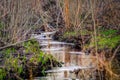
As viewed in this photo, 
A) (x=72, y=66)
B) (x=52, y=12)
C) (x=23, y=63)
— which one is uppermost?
(x=52, y=12)

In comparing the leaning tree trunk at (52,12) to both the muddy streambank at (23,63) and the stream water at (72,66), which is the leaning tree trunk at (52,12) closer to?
the stream water at (72,66)

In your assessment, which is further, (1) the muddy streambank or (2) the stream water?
(2) the stream water

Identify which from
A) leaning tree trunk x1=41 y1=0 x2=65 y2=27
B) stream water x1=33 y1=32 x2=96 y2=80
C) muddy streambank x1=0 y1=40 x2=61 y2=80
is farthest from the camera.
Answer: leaning tree trunk x1=41 y1=0 x2=65 y2=27

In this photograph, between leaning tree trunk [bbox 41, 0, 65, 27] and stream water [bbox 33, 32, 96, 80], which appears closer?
stream water [bbox 33, 32, 96, 80]

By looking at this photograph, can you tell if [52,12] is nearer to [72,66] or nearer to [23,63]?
[72,66]

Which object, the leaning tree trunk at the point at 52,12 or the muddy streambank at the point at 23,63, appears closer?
the muddy streambank at the point at 23,63

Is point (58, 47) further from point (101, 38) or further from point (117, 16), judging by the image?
point (117, 16)

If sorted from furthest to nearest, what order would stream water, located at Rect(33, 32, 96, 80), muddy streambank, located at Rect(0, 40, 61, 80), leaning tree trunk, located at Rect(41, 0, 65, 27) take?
leaning tree trunk, located at Rect(41, 0, 65, 27), stream water, located at Rect(33, 32, 96, 80), muddy streambank, located at Rect(0, 40, 61, 80)

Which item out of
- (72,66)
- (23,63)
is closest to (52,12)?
(72,66)

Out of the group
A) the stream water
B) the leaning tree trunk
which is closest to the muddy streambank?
the stream water

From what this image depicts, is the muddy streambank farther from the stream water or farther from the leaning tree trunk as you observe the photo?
the leaning tree trunk

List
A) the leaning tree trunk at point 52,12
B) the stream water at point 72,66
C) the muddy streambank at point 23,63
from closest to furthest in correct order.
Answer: the muddy streambank at point 23,63 → the stream water at point 72,66 → the leaning tree trunk at point 52,12

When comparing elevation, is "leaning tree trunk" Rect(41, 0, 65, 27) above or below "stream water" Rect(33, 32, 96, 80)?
above

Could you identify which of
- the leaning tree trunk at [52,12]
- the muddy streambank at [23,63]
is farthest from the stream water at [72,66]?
the leaning tree trunk at [52,12]
